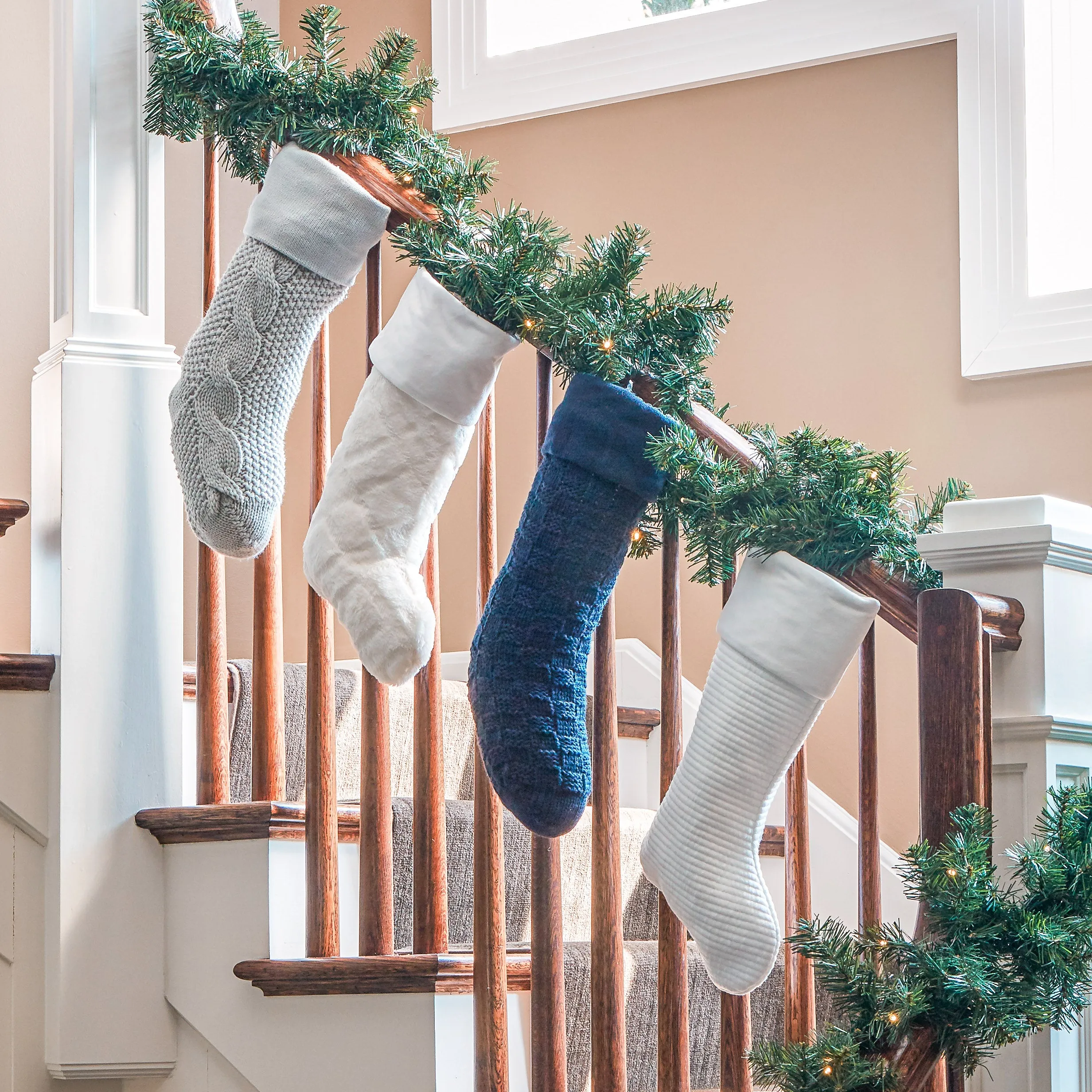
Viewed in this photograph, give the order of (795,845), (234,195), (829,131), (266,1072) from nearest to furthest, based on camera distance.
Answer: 1. (795,845)
2. (266,1072)
3. (829,131)
4. (234,195)

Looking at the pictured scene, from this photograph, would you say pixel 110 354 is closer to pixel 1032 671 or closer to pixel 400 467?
pixel 400 467

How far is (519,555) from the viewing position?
1.10m

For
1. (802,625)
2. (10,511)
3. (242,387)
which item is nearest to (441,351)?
(242,387)

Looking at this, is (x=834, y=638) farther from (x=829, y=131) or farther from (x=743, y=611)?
(x=829, y=131)

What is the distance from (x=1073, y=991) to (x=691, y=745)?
323mm

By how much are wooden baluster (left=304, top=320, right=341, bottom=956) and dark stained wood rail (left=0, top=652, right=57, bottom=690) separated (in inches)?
13.1

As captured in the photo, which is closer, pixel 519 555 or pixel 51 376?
pixel 519 555

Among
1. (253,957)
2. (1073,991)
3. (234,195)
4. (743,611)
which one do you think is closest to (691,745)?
(743,611)

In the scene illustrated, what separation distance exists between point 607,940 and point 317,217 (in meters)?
0.74

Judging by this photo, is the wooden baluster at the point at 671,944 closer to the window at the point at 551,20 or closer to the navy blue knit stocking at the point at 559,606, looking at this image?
the navy blue knit stocking at the point at 559,606

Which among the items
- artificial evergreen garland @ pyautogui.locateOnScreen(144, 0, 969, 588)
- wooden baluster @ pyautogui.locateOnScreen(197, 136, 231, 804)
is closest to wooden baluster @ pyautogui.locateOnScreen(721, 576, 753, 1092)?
artificial evergreen garland @ pyautogui.locateOnScreen(144, 0, 969, 588)

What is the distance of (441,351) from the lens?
1.18 m

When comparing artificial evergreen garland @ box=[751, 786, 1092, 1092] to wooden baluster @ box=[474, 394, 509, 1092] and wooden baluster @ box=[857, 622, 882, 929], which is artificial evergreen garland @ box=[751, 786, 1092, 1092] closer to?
wooden baluster @ box=[857, 622, 882, 929]

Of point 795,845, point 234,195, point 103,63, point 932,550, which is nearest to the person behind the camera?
point 932,550
